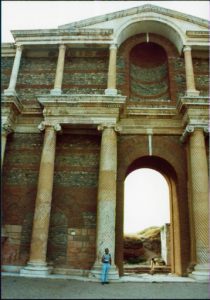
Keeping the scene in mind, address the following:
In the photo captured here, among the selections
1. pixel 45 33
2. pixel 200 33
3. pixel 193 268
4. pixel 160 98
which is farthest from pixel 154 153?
pixel 45 33

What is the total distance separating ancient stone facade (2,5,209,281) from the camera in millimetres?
12633

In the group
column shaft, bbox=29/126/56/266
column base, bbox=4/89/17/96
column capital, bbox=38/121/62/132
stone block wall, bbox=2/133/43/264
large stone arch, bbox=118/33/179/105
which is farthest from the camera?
large stone arch, bbox=118/33/179/105

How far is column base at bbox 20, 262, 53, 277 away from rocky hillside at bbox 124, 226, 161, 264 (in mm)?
13851

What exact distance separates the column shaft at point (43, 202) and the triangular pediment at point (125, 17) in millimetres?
6615

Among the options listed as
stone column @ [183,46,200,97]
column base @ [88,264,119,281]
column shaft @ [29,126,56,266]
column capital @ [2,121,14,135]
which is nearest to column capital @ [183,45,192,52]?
stone column @ [183,46,200,97]

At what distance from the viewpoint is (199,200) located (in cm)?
1234

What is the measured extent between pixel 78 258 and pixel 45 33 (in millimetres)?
11519

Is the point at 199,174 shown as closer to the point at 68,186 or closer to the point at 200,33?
the point at 68,186

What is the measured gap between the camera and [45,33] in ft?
52.3

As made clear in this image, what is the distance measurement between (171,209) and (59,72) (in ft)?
29.7

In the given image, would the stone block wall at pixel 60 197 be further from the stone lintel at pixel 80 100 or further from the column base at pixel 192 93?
the column base at pixel 192 93

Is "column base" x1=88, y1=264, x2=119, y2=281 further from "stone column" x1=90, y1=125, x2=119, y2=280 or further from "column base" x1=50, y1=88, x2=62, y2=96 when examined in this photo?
"column base" x1=50, y1=88, x2=62, y2=96

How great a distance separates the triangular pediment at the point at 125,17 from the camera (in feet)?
53.5

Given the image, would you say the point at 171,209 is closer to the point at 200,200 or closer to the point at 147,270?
the point at 200,200
